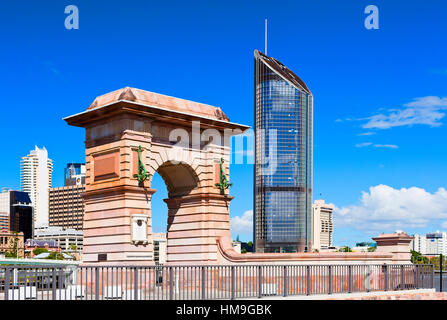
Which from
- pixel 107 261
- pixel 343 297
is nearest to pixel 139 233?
pixel 107 261

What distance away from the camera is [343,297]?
25.4 meters

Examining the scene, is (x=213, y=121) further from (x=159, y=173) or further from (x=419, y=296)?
(x=419, y=296)

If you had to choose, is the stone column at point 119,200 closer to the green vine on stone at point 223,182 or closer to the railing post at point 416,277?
the green vine on stone at point 223,182

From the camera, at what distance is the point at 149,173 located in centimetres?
3247

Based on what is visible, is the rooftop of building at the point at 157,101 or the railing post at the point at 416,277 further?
the rooftop of building at the point at 157,101

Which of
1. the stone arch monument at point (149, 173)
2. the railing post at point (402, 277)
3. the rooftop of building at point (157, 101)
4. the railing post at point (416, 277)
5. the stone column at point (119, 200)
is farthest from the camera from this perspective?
the rooftop of building at point (157, 101)

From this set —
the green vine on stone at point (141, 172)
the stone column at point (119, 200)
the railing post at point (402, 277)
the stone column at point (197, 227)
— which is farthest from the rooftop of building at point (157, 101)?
the railing post at point (402, 277)

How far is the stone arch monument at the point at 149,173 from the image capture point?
3173 centimetres

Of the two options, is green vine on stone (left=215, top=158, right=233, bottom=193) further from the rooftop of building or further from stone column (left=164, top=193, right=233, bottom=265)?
the rooftop of building

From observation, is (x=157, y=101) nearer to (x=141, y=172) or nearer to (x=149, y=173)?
(x=149, y=173)

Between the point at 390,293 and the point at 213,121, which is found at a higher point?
the point at 213,121

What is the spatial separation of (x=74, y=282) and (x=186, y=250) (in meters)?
7.53

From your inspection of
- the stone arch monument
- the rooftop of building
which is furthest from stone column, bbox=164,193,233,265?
the rooftop of building

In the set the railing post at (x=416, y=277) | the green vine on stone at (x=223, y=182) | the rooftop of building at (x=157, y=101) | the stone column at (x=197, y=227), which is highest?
the rooftop of building at (x=157, y=101)
